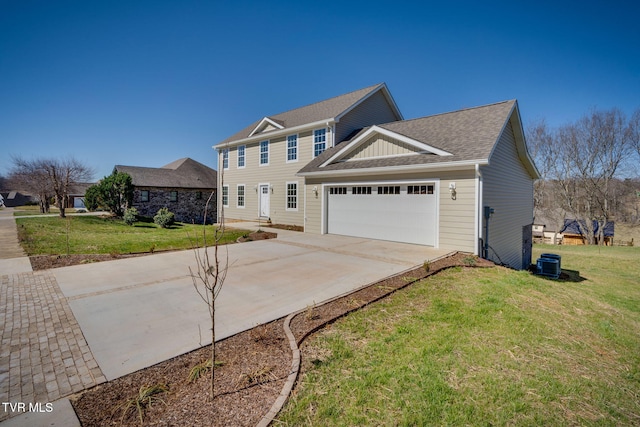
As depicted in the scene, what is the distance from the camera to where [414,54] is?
1561cm

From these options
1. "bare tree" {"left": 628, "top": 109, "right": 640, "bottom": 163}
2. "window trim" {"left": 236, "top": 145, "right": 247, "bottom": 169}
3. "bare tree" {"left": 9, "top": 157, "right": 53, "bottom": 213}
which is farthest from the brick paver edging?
"bare tree" {"left": 628, "top": 109, "right": 640, "bottom": 163}

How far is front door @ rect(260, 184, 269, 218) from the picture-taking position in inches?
724

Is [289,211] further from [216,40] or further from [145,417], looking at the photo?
[145,417]

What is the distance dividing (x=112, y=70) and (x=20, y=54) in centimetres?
369

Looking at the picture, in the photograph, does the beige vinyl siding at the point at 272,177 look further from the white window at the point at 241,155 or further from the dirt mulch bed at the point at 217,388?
the dirt mulch bed at the point at 217,388

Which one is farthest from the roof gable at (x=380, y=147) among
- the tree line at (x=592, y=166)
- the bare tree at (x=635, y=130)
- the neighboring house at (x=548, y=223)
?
the neighboring house at (x=548, y=223)

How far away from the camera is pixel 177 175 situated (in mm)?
26922

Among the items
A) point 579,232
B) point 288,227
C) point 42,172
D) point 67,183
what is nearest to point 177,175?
point 67,183

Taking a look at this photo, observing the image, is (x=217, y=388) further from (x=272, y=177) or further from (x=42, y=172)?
(x=42, y=172)

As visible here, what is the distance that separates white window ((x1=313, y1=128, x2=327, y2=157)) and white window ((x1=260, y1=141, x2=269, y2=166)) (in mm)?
4242

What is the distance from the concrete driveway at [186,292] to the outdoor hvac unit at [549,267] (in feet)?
15.2

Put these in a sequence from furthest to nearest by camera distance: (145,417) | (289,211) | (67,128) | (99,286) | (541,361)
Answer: (67,128) < (289,211) < (99,286) < (541,361) < (145,417)

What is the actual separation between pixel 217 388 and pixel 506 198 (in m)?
12.4

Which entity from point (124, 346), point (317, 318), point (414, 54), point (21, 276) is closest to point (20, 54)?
point (21, 276)
